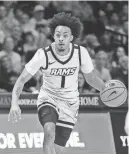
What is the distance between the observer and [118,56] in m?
10.8

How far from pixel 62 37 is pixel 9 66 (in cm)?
337

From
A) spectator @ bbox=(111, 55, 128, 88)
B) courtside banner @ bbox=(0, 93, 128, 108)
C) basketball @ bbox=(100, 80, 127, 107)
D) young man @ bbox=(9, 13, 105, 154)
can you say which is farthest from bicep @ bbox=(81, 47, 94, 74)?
spectator @ bbox=(111, 55, 128, 88)

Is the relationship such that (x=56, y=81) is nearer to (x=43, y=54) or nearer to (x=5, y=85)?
(x=43, y=54)

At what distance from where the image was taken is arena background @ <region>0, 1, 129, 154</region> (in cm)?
726

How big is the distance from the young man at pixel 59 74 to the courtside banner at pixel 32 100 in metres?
1.50

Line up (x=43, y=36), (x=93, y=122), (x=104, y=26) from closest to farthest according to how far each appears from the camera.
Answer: (x=93, y=122)
(x=43, y=36)
(x=104, y=26)

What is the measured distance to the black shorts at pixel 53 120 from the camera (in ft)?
18.2

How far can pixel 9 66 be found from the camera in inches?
350

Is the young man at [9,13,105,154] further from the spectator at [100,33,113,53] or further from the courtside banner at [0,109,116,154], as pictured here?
the spectator at [100,33,113,53]

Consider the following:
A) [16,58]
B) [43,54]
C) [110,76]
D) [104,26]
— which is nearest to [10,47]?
[16,58]

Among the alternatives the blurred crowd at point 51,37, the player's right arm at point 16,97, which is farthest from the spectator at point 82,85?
the player's right arm at point 16,97

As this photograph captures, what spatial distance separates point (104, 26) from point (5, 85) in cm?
374

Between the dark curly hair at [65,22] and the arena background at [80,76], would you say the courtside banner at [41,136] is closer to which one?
the arena background at [80,76]

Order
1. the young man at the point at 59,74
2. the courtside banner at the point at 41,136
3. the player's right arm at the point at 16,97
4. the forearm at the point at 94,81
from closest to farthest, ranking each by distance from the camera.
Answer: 1. the player's right arm at the point at 16,97
2. the young man at the point at 59,74
3. the forearm at the point at 94,81
4. the courtside banner at the point at 41,136
